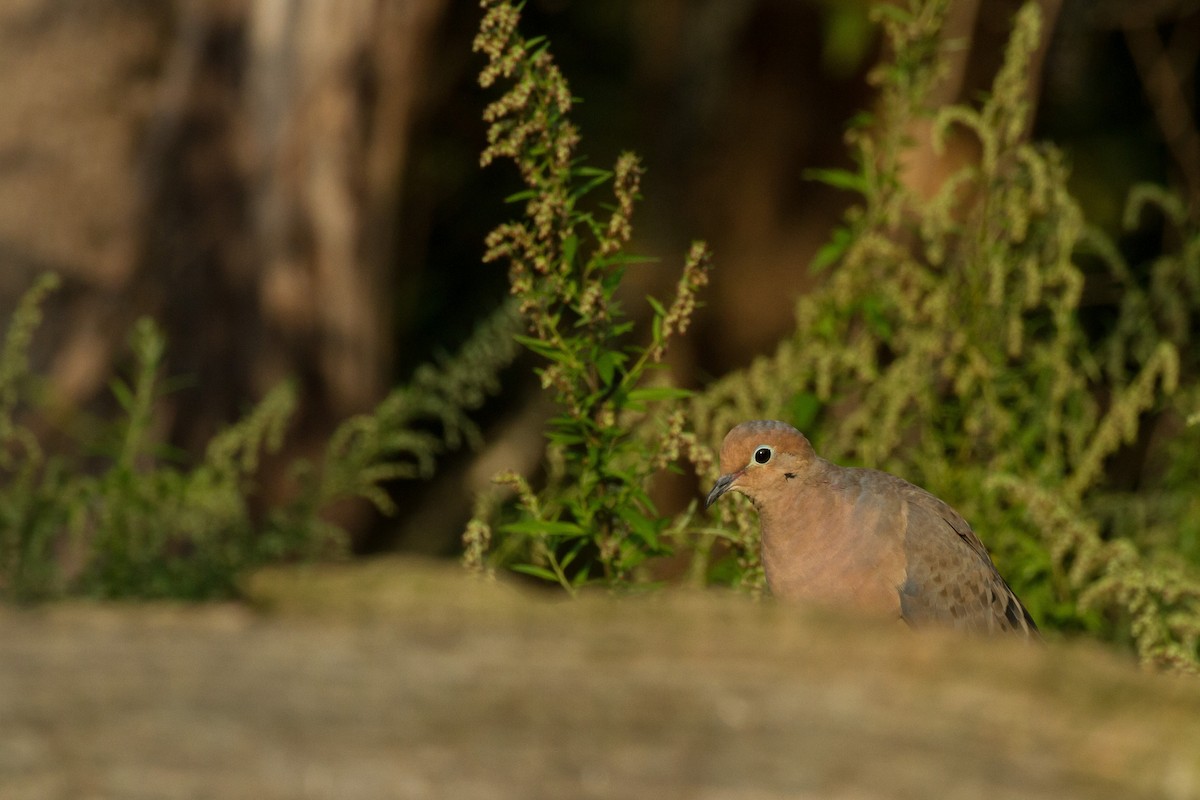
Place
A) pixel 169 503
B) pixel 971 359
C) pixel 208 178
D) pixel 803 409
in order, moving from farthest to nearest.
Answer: pixel 208 178, pixel 169 503, pixel 971 359, pixel 803 409

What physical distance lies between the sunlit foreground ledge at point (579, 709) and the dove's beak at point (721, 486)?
3.75 ft

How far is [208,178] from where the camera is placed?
22.4 ft

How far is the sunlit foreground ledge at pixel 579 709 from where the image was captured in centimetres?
184

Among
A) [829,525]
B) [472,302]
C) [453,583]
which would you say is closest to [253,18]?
[472,302]

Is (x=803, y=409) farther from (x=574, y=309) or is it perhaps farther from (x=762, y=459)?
(x=574, y=309)

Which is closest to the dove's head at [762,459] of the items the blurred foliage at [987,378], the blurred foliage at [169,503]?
the blurred foliage at [987,378]

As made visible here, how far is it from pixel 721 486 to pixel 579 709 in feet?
5.13

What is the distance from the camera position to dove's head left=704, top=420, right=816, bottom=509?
3.52 metres

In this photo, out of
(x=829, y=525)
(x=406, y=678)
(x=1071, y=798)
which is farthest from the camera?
(x=829, y=525)

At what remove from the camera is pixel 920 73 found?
443 centimetres

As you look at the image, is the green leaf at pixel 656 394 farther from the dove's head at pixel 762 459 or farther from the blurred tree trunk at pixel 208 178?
the blurred tree trunk at pixel 208 178

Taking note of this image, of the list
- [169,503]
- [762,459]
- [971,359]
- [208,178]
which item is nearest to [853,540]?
[762,459]

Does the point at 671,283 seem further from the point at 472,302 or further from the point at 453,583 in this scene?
the point at 453,583

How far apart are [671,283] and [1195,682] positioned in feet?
23.5
